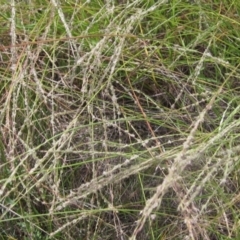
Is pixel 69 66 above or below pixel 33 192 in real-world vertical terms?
above

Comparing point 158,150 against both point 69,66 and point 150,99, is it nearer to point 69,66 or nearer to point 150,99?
point 150,99

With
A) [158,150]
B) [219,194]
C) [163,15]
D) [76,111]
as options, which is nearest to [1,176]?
[76,111]

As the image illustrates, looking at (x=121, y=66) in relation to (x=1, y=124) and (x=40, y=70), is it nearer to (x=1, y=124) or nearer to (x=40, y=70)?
(x=40, y=70)

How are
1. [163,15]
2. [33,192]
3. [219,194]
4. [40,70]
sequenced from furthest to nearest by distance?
1. [163,15]
2. [40,70]
3. [33,192]
4. [219,194]

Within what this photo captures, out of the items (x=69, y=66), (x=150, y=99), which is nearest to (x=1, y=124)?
(x=69, y=66)

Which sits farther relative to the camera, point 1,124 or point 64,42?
point 64,42

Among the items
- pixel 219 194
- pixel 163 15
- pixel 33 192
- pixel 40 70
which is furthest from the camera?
pixel 163 15
